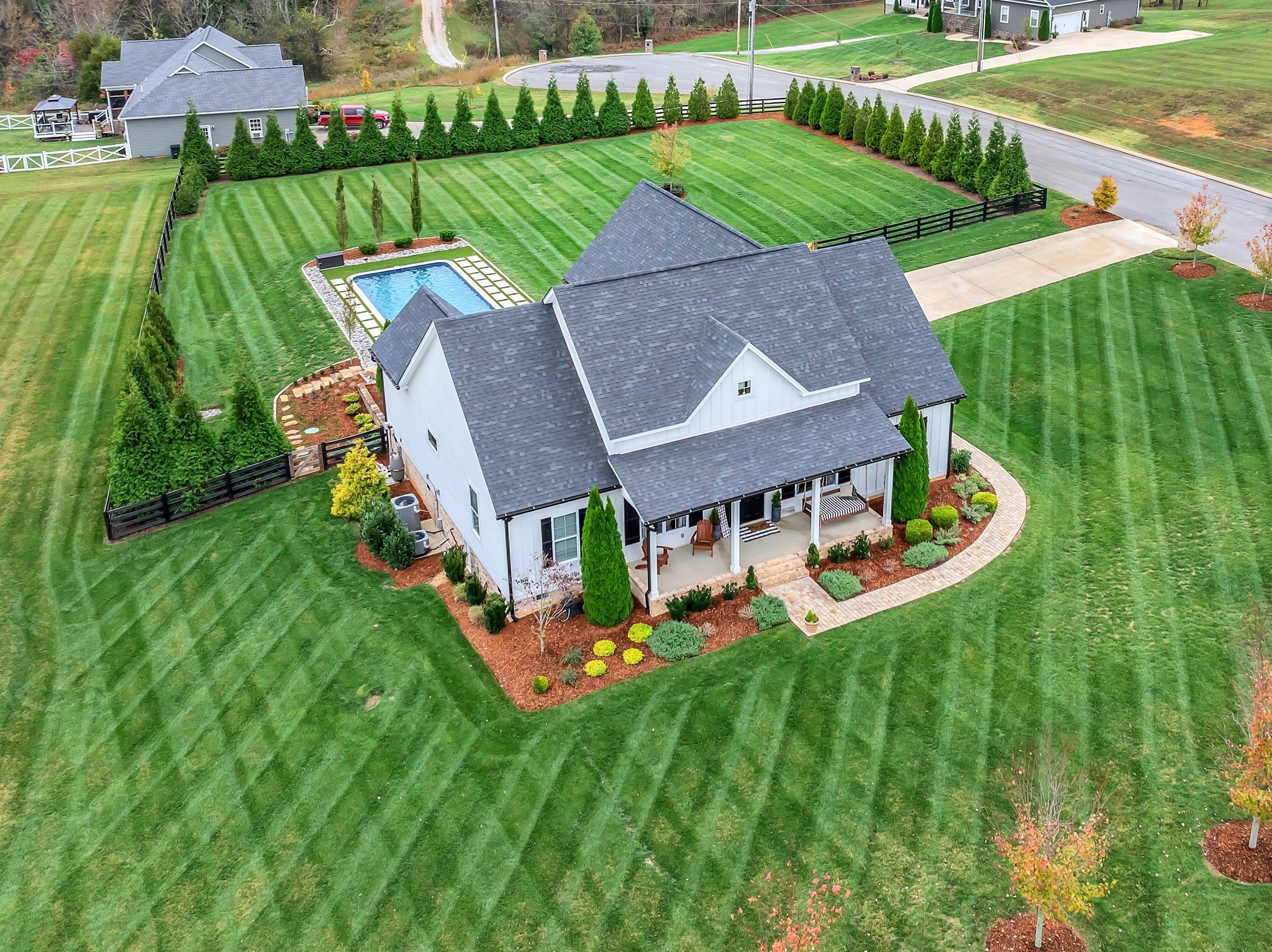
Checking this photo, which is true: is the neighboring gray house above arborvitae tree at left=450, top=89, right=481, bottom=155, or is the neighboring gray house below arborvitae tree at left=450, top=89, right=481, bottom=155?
above

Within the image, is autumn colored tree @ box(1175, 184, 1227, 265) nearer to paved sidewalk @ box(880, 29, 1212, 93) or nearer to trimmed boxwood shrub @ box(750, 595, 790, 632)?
trimmed boxwood shrub @ box(750, 595, 790, 632)

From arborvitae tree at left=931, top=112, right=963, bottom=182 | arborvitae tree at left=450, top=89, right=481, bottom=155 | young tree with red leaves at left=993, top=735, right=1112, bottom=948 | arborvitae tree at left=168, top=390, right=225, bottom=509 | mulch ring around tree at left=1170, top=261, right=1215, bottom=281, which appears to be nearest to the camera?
young tree with red leaves at left=993, top=735, right=1112, bottom=948

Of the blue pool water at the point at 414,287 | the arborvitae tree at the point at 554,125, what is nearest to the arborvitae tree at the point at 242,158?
the blue pool water at the point at 414,287

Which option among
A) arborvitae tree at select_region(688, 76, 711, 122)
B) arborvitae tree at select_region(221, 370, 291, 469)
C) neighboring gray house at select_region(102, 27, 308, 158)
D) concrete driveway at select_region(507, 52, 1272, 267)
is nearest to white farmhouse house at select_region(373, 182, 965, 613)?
arborvitae tree at select_region(221, 370, 291, 469)

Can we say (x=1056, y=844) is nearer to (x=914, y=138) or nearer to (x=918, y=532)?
(x=918, y=532)

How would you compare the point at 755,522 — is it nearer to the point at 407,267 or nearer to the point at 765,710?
the point at 765,710

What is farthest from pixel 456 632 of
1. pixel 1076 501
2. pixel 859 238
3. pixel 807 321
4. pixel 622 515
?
pixel 859 238

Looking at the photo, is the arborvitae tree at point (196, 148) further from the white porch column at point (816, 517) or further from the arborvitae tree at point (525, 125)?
the white porch column at point (816, 517)
